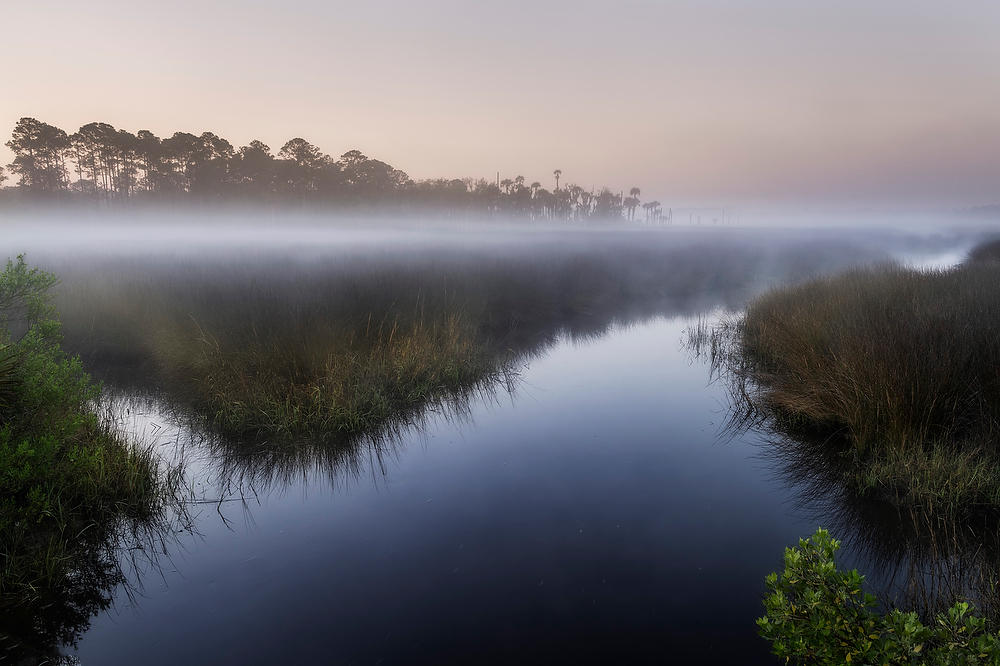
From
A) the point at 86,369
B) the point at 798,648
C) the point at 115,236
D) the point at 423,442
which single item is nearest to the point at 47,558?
the point at 423,442

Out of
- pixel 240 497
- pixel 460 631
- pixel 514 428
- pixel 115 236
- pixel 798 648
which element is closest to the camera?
pixel 798 648

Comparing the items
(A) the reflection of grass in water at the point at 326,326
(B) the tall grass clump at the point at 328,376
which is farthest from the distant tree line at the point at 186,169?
(B) the tall grass clump at the point at 328,376

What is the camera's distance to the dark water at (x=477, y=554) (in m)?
4.48

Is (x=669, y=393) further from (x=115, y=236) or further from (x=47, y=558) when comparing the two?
(x=115, y=236)

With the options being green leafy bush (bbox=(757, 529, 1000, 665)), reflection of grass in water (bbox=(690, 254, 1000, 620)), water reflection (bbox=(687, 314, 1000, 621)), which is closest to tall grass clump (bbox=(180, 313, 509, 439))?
water reflection (bbox=(687, 314, 1000, 621))

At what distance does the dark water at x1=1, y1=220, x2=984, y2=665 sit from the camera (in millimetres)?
4477

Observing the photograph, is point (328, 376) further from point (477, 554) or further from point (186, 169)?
point (186, 169)

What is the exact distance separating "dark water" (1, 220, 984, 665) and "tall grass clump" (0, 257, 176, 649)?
0.45 metres

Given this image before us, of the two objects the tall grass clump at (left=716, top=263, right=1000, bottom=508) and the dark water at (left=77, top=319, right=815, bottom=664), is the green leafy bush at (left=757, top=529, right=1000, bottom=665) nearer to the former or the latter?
the dark water at (left=77, top=319, right=815, bottom=664)

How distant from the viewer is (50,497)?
5289 mm

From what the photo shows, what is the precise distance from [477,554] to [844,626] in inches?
158

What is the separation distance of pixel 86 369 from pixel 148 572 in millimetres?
10282

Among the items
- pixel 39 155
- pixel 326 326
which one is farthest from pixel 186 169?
pixel 326 326

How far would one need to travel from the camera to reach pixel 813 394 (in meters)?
8.44
